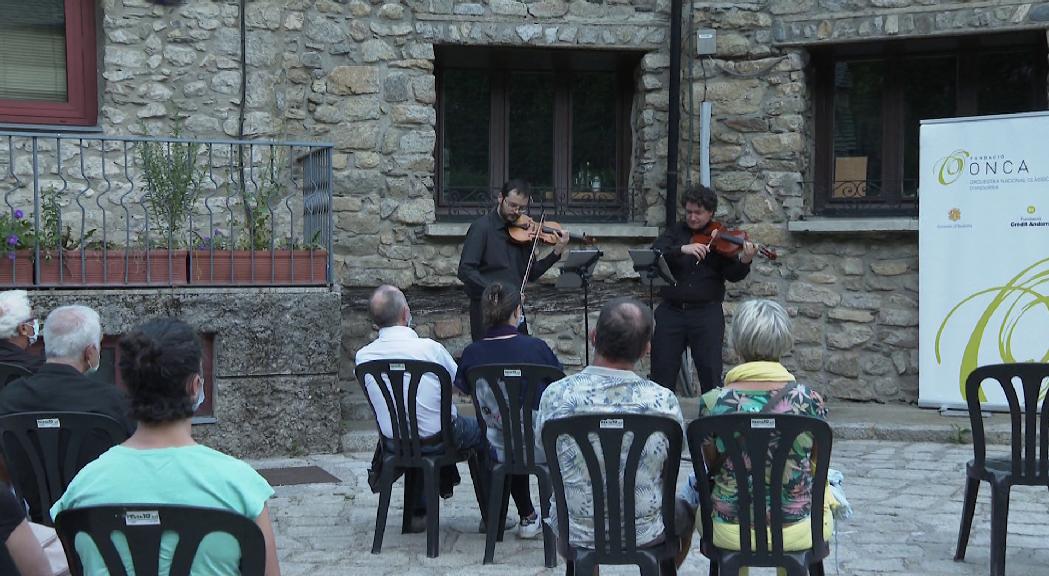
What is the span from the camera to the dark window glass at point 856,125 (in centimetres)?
863

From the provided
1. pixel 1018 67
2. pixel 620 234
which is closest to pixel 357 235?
pixel 620 234

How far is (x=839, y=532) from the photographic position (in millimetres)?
5273

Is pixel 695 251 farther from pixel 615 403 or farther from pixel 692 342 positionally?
pixel 615 403

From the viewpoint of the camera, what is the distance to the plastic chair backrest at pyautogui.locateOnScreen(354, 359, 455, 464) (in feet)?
15.9

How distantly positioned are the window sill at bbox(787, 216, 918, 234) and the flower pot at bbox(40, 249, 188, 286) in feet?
13.7

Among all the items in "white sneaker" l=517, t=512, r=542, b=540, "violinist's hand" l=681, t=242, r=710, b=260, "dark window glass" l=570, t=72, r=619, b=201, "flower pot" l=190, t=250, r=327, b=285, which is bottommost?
"white sneaker" l=517, t=512, r=542, b=540

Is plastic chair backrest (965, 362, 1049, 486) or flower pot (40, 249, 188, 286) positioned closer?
plastic chair backrest (965, 362, 1049, 486)

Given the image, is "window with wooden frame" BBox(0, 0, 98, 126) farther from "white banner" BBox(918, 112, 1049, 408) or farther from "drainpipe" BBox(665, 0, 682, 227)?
"white banner" BBox(918, 112, 1049, 408)

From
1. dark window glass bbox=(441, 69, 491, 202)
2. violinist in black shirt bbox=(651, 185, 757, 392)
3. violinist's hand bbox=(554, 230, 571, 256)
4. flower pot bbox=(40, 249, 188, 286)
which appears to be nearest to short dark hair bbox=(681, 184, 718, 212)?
violinist in black shirt bbox=(651, 185, 757, 392)

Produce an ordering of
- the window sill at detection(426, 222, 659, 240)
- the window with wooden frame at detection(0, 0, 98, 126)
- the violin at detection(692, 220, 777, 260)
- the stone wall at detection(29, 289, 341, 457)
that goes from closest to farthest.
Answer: the violin at detection(692, 220, 777, 260), the stone wall at detection(29, 289, 341, 457), the window with wooden frame at detection(0, 0, 98, 126), the window sill at detection(426, 222, 659, 240)

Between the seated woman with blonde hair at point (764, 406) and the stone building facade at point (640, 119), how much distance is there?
4.83 metres

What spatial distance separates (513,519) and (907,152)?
466cm

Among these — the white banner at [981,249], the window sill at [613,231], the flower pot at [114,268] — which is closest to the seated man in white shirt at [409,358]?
the flower pot at [114,268]

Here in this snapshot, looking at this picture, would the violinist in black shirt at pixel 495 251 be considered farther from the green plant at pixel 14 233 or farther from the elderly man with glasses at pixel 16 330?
the elderly man with glasses at pixel 16 330
